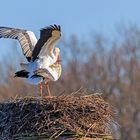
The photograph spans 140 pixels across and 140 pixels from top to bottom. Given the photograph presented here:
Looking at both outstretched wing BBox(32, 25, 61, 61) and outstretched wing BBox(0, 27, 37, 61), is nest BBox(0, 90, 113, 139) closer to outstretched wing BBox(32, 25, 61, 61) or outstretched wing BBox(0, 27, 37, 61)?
outstretched wing BBox(32, 25, 61, 61)

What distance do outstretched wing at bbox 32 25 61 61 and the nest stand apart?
2.11 meters

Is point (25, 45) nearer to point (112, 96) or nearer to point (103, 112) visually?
point (103, 112)

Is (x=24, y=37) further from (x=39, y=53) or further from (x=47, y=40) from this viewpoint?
(x=47, y=40)

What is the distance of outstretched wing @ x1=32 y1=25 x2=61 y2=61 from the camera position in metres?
14.1

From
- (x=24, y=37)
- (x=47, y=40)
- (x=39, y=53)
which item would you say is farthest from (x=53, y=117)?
(x=24, y=37)

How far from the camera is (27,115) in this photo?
11812mm

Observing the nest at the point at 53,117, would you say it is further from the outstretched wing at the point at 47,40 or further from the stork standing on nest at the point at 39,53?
the stork standing on nest at the point at 39,53

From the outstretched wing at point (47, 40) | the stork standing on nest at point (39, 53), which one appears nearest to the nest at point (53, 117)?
the outstretched wing at point (47, 40)

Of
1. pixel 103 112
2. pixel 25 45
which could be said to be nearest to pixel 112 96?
pixel 25 45

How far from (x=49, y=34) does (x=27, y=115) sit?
278cm

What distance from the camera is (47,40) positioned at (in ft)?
47.7

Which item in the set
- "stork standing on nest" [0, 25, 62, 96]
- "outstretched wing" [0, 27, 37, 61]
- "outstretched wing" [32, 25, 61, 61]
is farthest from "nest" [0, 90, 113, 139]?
"outstretched wing" [0, 27, 37, 61]

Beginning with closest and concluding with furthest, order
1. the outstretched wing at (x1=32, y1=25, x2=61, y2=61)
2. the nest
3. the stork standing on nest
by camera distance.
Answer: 1. the nest
2. the outstretched wing at (x1=32, y1=25, x2=61, y2=61)
3. the stork standing on nest

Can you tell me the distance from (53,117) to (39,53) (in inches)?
138
